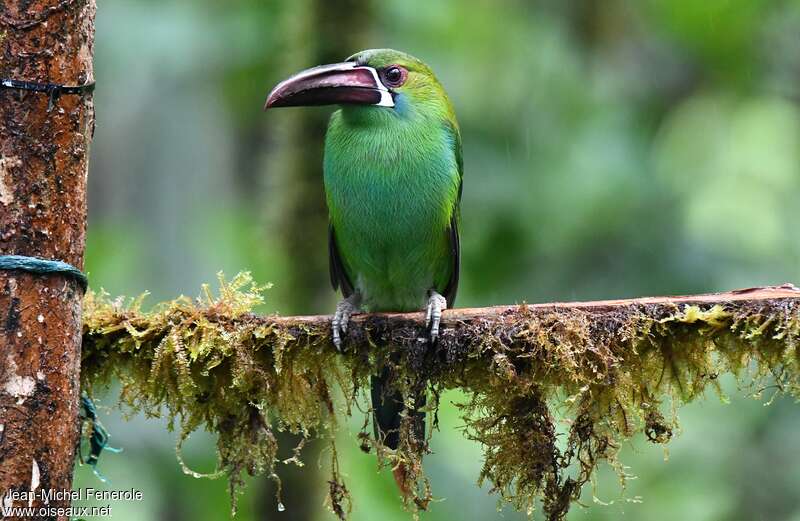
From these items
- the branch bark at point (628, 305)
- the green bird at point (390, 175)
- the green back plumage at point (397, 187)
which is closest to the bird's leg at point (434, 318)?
the branch bark at point (628, 305)

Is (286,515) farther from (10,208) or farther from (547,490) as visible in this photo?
(10,208)

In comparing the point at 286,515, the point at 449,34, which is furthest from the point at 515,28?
the point at 286,515

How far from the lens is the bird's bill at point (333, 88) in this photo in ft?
11.3

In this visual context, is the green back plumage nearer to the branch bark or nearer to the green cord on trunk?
the branch bark

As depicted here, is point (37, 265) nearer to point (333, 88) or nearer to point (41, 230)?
point (41, 230)

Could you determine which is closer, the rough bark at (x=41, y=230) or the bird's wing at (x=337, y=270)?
the rough bark at (x=41, y=230)

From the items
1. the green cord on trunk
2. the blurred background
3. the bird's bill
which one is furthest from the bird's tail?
the blurred background

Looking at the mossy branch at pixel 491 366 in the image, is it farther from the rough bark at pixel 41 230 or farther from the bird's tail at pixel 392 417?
the rough bark at pixel 41 230

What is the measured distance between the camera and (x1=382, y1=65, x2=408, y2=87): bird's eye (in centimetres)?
386

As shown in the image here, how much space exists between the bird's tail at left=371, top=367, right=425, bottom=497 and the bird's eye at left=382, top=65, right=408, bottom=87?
1.13 meters

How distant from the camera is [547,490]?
3.04 m

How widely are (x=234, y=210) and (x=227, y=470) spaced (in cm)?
570

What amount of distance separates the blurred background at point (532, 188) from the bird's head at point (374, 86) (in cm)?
98

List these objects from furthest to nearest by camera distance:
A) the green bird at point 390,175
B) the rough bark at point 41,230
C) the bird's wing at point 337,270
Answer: the bird's wing at point 337,270
the green bird at point 390,175
the rough bark at point 41,230
